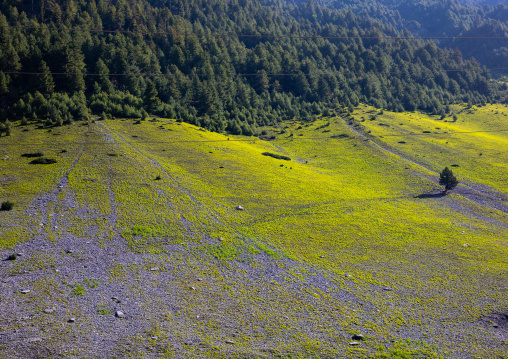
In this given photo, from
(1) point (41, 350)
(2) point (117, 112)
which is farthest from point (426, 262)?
(2) point (117, 112)

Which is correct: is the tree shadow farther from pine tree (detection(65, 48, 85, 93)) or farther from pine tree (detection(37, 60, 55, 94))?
pine tree (detection(37, 60, 55, 94))

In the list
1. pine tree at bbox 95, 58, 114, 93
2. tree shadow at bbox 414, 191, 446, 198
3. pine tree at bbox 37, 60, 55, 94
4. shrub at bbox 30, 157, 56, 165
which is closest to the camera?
shrub at bbox 30, 157, 56, 165

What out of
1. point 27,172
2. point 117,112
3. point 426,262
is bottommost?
point 426,262

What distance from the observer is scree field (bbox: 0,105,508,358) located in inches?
904

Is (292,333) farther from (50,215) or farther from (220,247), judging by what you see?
(50,215)

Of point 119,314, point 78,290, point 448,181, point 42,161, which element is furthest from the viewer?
point 448,181

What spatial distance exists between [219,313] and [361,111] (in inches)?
5780

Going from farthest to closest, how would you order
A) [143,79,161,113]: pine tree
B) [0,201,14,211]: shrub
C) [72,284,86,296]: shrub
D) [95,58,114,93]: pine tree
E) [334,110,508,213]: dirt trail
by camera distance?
[95,58,114,93]: pine tree < [143,79,161,113]: pine tree < [334,110,508,213]: dirt trail < [0,201,14,211]: shrub < [72,284,86,296]: shrub

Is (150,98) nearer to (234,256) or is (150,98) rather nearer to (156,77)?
(156,77)

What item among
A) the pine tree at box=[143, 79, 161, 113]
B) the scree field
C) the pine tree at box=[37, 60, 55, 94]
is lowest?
the scree field

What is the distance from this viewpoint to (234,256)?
36.3 m

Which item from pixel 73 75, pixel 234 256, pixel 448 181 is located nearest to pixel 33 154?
pixel 234 256

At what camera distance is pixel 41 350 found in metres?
20.2

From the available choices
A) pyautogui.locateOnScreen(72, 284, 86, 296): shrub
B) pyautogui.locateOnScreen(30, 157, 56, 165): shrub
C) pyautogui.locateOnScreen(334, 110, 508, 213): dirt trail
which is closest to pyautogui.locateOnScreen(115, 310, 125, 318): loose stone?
pyautogui.locateOnScreen(72, 284, 86, 296): shrub
